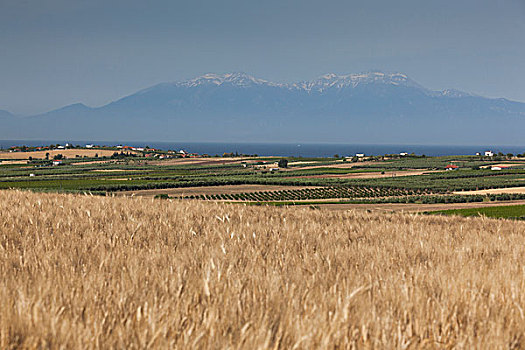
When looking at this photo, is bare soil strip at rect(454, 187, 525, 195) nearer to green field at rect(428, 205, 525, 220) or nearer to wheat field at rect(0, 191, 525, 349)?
green field at rect(428, 205, 525, 220)

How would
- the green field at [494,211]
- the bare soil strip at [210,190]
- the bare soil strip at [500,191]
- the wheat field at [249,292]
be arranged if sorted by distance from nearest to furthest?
the wheat field at [249,292] < the green field at [494,211] < the bare soil strip at [500,191] < the bare soil strip at [210,190]

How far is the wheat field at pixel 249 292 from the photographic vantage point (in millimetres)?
2729

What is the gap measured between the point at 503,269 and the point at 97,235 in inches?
172

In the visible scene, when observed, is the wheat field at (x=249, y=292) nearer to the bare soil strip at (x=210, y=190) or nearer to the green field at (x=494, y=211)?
the green field at (x=494, y=211)

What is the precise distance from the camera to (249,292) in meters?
3.53

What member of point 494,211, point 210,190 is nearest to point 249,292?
point 494,211

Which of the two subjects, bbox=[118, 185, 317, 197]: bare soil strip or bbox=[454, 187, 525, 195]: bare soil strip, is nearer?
bbox=[454, 187, 525, 195]: bare soil strip

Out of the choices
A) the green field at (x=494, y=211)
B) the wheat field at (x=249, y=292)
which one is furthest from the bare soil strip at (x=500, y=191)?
the wheat field at (x=249, y=292)

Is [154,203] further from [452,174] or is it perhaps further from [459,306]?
[452,174]

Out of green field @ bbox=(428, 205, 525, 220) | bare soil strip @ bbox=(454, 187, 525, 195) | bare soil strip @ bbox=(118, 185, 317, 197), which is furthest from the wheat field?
bare soil strip @ bbox=(454, 187, 525, 195)

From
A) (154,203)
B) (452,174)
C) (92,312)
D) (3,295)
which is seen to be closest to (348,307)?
(92,312)

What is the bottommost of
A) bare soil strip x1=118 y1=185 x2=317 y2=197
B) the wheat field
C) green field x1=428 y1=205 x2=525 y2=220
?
bare soil strip x1=118 y1=185 x2=317 y2=197

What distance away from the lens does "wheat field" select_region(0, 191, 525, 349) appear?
2729mm

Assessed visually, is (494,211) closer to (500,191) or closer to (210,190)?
(500,191)
